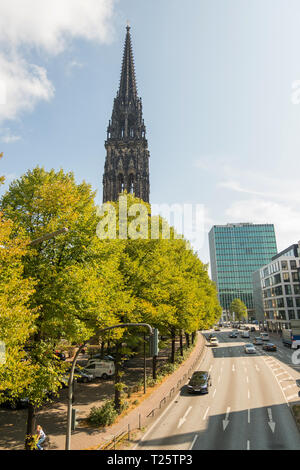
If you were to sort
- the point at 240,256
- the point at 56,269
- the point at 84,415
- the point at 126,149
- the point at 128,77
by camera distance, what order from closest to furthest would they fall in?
1. the point at 56,269
2. the point at 84,415
3. the point at 126,149
4. the point at 128,77
5. the point at 240,256

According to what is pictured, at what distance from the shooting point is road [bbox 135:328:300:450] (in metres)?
14.8

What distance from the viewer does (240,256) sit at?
150000mm

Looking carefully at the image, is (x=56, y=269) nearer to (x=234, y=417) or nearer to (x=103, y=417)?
(x=103, y=417)

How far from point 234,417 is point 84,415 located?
9883 millimetres

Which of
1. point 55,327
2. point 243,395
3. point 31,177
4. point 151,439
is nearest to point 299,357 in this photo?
point 243,395

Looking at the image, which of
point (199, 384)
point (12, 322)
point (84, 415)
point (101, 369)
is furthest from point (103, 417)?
point (101, 369)

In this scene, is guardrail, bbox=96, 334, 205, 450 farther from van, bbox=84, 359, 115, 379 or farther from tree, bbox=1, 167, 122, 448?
van, bbox=84, 359, 115, 379

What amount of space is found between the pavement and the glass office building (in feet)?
415

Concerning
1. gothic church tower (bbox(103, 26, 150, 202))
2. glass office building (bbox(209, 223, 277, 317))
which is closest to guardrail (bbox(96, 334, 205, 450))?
gothic church tower (bbox(103, 26, 150, 202))

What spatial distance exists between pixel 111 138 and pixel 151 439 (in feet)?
249

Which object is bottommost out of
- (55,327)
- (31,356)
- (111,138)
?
(31,356)

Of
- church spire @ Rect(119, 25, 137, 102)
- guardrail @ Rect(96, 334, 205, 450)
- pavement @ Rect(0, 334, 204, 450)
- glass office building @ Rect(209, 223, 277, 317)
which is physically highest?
church spire @ Rect(119, 25, 137, 102)
